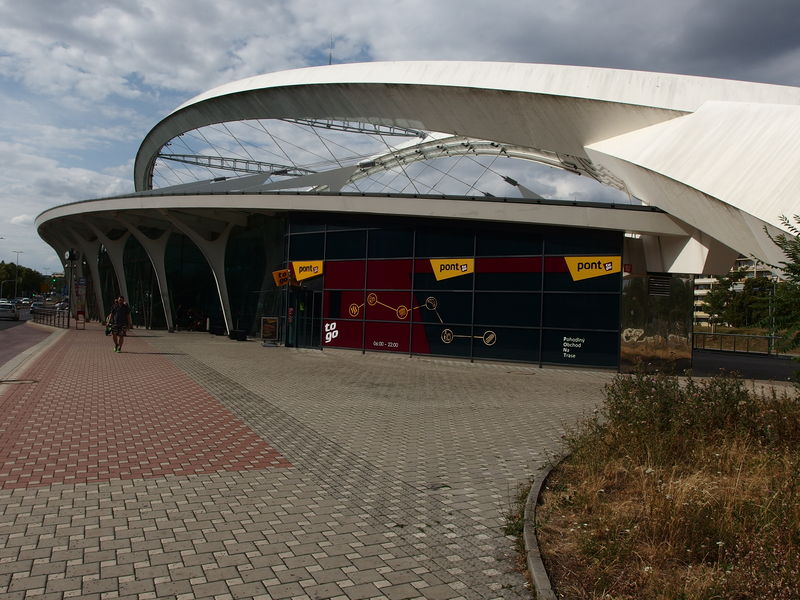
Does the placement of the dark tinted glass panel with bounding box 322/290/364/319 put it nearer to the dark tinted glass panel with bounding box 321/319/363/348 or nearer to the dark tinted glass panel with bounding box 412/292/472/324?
the dark tinted glass panel with bounding box 321/319/363/348

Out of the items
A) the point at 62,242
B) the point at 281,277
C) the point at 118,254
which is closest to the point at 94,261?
the point at 118,254

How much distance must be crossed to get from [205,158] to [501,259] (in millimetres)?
30861

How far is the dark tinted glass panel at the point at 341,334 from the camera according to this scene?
22.2m

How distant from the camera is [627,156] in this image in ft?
57.2

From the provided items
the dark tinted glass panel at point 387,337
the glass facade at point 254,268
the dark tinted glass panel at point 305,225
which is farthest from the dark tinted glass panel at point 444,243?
the glass facade at point 254,268

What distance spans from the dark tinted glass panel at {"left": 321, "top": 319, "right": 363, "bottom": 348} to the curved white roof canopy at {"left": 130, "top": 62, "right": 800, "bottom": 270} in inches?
333

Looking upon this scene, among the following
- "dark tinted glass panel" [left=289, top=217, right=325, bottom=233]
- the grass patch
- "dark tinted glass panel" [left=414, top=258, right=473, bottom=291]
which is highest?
"dark tinted glass panel" [left=289, top=217, right=325, bottom=233]

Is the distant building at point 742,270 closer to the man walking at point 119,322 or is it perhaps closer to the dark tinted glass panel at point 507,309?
the dark tinted glass panel at point 507,309

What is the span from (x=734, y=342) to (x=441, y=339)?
20.6 m

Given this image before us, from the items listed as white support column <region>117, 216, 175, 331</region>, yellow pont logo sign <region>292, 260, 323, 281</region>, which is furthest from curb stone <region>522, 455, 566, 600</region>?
white support column <region>117, 216, 175, 331</region>

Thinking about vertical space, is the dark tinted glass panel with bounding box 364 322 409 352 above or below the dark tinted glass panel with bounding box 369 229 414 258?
below

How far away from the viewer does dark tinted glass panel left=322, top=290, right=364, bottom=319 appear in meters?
22.1

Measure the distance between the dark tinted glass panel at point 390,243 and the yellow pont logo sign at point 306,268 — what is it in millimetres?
2433

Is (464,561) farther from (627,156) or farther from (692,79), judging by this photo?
(692,79)
